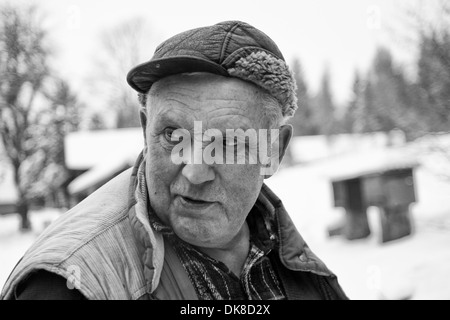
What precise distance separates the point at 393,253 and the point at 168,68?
472 centimetres

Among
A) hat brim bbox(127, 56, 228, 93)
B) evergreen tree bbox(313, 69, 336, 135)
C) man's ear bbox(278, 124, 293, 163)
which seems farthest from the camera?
evergreen tree bbox(313, 69, 336, 135)

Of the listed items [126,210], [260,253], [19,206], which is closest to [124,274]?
[126,210]

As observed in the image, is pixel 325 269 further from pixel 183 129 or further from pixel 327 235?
pixel 327 235

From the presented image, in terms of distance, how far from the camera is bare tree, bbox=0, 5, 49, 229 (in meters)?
5.80

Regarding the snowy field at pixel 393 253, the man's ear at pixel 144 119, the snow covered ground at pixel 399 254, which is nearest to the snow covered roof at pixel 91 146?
the snowy field at pixel 393 253

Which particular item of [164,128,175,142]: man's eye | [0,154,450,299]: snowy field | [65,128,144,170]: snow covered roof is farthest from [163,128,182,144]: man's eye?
[65,128,144,170]: snow covered roof

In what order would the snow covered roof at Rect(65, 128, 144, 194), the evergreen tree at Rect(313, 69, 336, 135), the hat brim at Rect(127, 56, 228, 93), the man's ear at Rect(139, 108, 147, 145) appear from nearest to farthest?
1. the hat brim at Rect(127, 56, 228, 93)
2. the man's ear at Rect(139, 108, 147, 145)
3. the snow covered roof at Rect(65, 128, 144, 194)
4. the evergreen tree at Rect(313, 69, 336, 135)

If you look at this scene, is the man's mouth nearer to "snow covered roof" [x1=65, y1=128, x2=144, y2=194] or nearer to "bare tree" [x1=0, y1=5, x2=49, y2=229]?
"bare tree" [x1=0, y1=5, x2=49, y2=229]

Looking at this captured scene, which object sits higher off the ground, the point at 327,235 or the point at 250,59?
the point at 250,59

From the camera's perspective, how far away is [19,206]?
9859 mm

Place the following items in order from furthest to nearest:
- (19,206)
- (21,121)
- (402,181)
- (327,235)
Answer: (19,206), (21,121), (327,235), (402,181)

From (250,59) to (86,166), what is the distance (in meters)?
12.3

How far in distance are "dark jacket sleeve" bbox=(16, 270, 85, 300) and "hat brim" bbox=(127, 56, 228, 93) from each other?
0.50m

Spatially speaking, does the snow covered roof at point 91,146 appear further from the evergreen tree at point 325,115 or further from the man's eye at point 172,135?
the evergreen tree at point 325,115
